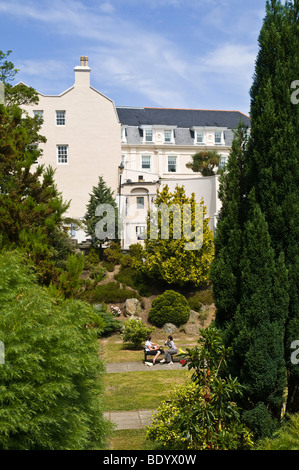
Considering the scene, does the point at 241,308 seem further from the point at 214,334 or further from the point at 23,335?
the point at 23,335

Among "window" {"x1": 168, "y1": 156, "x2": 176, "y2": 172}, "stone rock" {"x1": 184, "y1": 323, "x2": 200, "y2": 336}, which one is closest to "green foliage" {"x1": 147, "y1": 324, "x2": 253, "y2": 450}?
"stone rock" {"x1": 184, "y1": 323, "x2": 200, "y2": 336}

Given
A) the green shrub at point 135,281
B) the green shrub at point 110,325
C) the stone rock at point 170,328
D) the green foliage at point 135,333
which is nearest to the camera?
the green foliage at point 135,333

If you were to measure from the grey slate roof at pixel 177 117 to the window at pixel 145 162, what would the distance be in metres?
4.07

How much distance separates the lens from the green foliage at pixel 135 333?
21828mm

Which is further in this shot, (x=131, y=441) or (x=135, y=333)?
(x=135, y=333)

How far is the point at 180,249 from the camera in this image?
2792cm

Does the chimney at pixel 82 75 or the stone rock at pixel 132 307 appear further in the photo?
the chimney at pixel 82 75

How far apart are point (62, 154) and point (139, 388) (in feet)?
94.1

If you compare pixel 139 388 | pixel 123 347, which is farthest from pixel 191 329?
pixel 139 388
